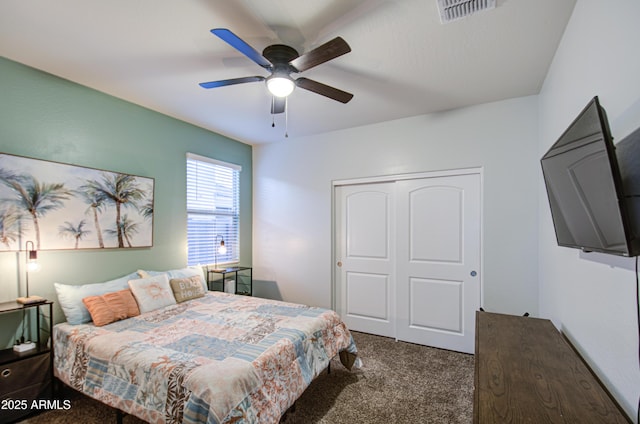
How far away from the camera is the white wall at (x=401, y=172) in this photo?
2967mm

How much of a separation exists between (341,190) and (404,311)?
1.79m

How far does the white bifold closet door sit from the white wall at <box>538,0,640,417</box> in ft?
3.75

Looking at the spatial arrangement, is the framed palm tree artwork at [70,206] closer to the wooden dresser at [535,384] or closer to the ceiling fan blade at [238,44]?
the ceiling fan blade at [238,44]

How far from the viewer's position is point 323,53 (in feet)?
5.75

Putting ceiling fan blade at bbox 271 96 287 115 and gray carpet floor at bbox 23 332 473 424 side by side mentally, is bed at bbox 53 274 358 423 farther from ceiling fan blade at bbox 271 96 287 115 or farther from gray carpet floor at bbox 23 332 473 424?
ceiling fan blade at bbox 271 96 287 115

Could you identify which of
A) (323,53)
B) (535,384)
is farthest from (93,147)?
(535,384)

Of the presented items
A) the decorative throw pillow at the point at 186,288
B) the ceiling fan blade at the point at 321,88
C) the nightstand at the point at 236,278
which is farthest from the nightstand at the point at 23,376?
the ceiling fan blade at the point at 321,88

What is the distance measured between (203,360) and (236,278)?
2401mm

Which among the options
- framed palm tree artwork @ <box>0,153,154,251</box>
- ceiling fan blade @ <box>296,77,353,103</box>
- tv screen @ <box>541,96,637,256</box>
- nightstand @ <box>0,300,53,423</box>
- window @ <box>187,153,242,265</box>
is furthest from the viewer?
window @ <box>187,153,242,265</box>

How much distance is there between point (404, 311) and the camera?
359 centimetres

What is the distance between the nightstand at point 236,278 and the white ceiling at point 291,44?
7.09 ft

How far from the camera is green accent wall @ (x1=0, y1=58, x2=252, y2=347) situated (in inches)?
93.4

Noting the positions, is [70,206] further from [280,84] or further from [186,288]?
[280,84]

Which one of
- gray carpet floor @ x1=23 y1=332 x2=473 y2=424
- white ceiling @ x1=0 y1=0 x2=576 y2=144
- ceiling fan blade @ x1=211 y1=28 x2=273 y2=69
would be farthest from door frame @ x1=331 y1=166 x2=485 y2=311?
ceiling fan blade @ x1=211 y1=28 x2=273 y2=69
